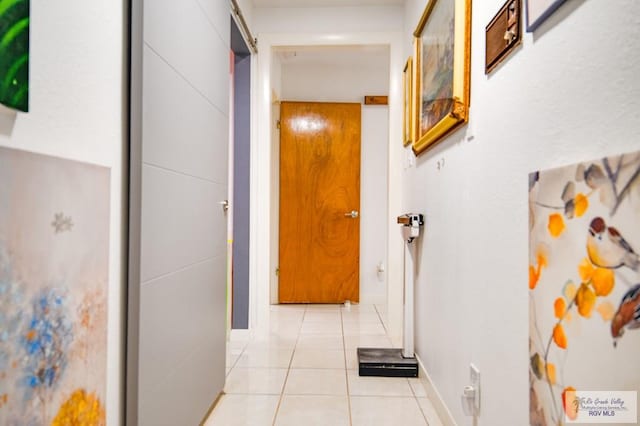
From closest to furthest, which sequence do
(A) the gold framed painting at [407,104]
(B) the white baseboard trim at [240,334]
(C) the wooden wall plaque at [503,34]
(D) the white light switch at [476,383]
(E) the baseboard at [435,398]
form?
(C) the wooden wall plaque at [503,34], (D) the white light switch at [476,383], (E) the baseboard at [435,398], (A) the gold framed painting at [407,104], (B) the white baseboard trim at [240,334]

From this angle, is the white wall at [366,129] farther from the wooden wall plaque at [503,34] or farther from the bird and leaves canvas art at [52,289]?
the bird and leaves canvas art at [52,289]

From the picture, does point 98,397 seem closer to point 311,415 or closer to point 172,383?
point 172,383

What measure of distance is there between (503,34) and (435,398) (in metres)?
1.63

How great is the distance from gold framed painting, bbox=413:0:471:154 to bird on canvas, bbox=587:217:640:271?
0.90 m

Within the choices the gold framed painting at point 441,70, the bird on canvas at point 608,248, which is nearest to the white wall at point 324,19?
the gold framed painting at point 441,70

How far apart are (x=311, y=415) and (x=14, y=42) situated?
1.82 m

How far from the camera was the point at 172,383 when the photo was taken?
59.2 inches

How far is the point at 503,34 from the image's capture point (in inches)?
48.4

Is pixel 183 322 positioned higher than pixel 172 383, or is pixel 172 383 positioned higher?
pixel 183 322

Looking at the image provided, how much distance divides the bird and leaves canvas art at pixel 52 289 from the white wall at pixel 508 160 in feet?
3.56

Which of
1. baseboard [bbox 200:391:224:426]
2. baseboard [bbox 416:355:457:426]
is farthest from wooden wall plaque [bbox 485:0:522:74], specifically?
baseboard [bbox 200:391:224:426]

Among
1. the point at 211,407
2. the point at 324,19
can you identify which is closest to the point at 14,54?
the point at 211,407

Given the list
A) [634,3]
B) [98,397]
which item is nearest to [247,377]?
[98,397]

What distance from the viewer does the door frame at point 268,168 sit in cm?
322
